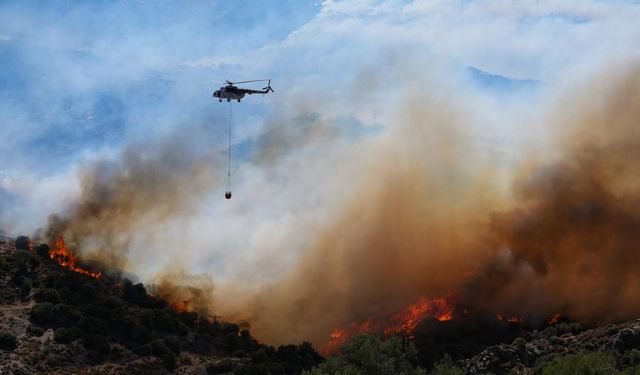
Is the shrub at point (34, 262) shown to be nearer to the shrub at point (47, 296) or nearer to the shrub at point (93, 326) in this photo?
the shrub at point (47, 296)

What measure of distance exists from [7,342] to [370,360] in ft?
155

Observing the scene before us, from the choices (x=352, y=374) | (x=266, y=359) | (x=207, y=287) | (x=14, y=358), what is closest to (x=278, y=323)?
(x=207, y=287)

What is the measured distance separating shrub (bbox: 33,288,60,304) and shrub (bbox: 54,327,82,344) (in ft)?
29.6

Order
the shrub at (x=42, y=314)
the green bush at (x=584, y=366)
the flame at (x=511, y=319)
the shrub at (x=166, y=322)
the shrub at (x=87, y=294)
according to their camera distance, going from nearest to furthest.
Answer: the green bush at (x=584, y=366) < the shrub at (x=42, y=314) < the shrub at (x=87, y=294) < the shrub at (x=166, y=322) < the flame at (x=511, y=319)

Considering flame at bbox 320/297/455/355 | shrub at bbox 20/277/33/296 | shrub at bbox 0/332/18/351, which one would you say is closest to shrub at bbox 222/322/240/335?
flame at bbox 320/297/455/355

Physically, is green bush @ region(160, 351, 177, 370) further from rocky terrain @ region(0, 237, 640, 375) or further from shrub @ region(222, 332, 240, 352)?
shrub @ region(222, 332, 240, 352)

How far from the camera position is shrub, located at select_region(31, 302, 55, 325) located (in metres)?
93.7

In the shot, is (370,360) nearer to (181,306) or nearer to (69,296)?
(69,296)

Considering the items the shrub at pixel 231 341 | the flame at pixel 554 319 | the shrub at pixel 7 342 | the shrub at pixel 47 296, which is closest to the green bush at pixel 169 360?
the shrub at pixel 231 341

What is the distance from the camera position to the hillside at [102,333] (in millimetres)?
88000

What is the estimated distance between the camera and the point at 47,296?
100 metres

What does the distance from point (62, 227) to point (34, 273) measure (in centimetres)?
3901

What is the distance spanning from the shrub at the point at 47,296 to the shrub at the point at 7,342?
45.2 feet

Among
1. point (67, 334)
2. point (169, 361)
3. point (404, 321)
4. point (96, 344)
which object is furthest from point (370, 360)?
point (404, 321)
